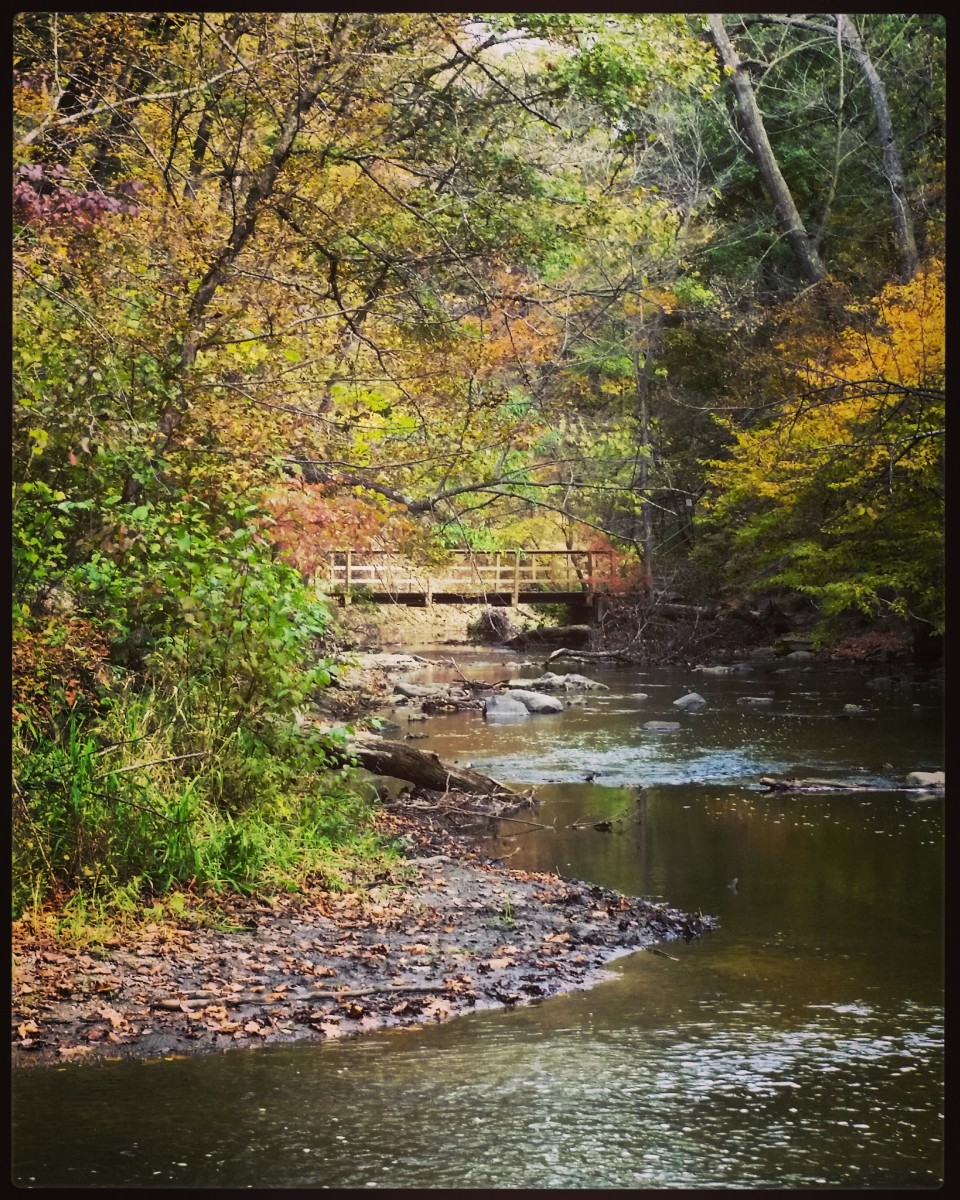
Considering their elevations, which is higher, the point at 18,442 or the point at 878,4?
the point at 878,4

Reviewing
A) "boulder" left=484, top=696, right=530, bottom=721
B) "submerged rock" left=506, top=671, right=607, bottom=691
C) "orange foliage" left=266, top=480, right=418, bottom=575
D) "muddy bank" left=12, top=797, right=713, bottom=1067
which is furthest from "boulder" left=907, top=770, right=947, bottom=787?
"submerged rock" left=506, top=671, right=607, bottom=691

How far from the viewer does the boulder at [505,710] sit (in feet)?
36.2

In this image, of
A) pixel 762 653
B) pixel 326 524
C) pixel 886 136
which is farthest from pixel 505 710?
pixel 886 136

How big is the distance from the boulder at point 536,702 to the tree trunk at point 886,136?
438cm

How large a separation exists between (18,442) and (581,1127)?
302 centimetres

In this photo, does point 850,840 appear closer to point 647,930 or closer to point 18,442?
point 647,930

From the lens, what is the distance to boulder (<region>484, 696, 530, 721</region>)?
36.2 ft

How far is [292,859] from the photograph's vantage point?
495 cm

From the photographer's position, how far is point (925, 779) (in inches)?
317

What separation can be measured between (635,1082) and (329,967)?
103 cm

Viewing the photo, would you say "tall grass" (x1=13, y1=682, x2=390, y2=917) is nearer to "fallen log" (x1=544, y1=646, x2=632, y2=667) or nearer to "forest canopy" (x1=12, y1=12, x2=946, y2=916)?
"forest canopy" (x1=12, y1=12, x2=946, y2=916)

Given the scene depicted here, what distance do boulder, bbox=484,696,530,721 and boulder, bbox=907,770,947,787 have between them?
11.5 feet

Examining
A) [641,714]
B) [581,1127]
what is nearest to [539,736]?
[641,714]

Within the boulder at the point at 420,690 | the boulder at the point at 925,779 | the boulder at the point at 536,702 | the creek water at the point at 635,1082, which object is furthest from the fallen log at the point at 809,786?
the boulder at the point at 420,690
